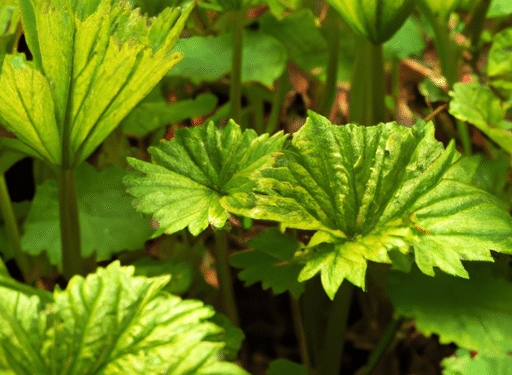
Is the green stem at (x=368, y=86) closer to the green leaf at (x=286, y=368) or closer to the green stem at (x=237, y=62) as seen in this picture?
the green stem at (x=237, y=62)

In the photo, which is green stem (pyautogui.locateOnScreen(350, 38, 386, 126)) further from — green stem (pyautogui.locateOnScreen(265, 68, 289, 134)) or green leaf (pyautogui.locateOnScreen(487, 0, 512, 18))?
green leaf (pyautogui.locateOnScreen(487, 0, 512, 18))

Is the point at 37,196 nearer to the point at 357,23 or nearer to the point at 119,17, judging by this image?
the point at 119,17

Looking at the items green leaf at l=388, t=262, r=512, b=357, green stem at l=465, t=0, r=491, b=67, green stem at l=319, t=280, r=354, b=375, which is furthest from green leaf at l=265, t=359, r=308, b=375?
green stem at l=465, t=0, r=491, b=67

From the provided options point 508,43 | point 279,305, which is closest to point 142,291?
point 279,305

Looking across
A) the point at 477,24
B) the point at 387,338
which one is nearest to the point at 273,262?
the point at 387,338

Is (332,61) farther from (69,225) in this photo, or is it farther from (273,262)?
(69,225)

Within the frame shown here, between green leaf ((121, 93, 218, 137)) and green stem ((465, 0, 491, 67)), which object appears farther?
green stem ((465, 0, 491, 67))

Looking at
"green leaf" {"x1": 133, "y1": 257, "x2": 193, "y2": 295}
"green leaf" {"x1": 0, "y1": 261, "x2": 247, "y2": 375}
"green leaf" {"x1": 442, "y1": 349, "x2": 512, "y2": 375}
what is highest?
"green leaf" {"x1": 0, "y1": 261, "x2": 247, "y2": 375}
